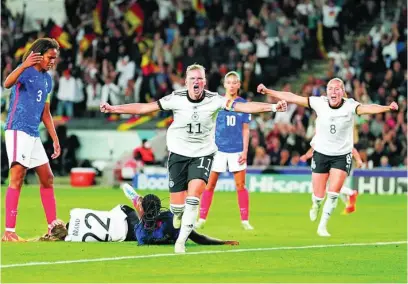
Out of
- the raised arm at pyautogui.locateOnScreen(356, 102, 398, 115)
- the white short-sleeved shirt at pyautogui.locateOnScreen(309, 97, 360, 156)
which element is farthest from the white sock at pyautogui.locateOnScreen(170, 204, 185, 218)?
the white short-sleeved shirt at pyautogui.locateOnScreen(309, 97, 360, 156)

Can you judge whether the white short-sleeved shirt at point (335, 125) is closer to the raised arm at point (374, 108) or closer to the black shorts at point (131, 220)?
the raised arm at point (374, 108)

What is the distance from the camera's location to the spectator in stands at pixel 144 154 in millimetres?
34438

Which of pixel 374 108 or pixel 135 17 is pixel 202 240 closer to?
pixel 374 108

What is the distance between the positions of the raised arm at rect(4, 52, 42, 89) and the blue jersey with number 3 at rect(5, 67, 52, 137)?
0.27m

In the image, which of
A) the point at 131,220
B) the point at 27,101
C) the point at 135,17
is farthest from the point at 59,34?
the point at 131,220

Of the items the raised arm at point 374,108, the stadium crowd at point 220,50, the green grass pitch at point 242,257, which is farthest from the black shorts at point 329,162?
the stadium crowd at point 220,50

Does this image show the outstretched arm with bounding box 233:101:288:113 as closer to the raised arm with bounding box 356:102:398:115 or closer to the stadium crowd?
the raised arm with bounding box 356:102:398:115

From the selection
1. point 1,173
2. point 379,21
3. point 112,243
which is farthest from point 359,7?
point 112,243

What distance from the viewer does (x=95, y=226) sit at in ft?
53.8

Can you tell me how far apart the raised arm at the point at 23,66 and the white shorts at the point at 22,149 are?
76 centimetres

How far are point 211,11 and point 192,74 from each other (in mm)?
26392

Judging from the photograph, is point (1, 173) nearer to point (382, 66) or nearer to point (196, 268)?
point (382, 66)

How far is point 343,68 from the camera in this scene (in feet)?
119

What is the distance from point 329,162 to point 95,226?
4.16 metres
